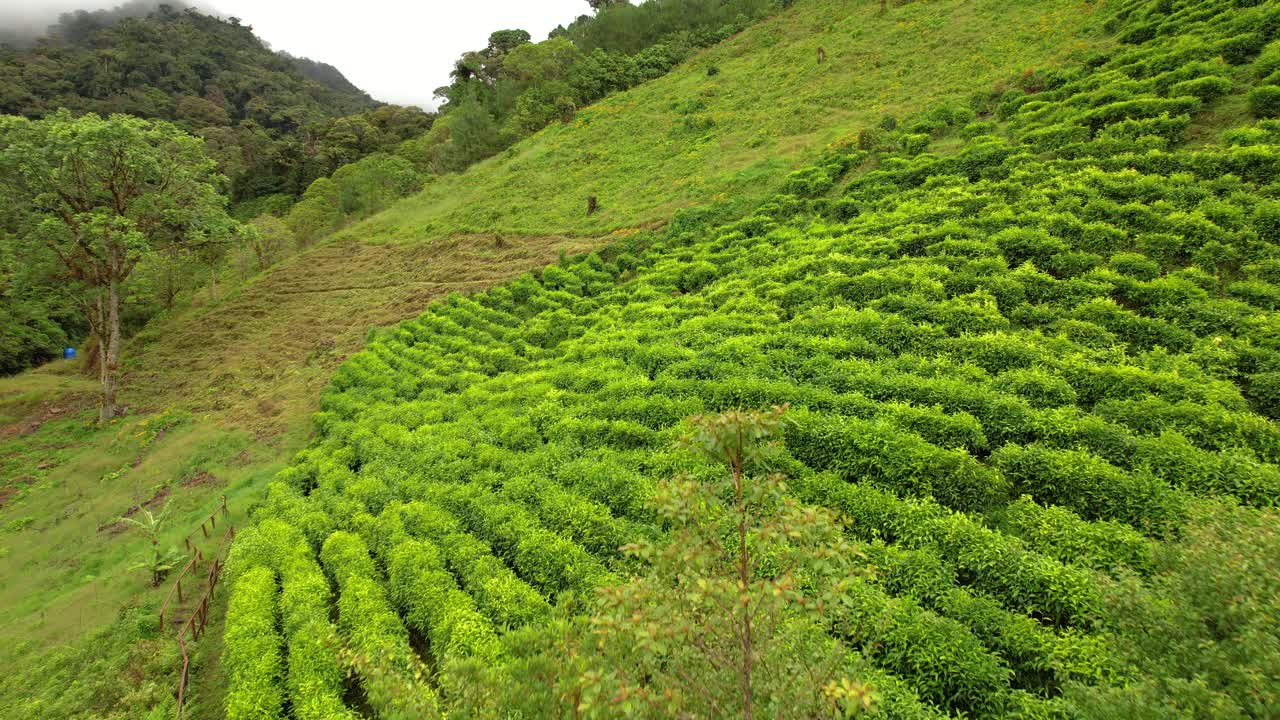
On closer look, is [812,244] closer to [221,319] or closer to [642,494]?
[642,494]

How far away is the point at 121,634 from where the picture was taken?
12.2m

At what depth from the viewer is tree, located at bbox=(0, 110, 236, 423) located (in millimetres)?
22016

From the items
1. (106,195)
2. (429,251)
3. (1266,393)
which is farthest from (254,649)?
(429,251)

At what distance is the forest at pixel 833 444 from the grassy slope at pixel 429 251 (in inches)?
67.8

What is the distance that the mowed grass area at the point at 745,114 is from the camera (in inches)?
1235

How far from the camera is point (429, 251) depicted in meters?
37.4

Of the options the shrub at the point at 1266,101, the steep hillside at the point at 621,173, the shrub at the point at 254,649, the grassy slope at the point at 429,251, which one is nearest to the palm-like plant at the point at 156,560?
the grassy slope at the point at 429,251

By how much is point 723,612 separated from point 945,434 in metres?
8.62

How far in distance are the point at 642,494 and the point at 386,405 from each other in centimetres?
1336

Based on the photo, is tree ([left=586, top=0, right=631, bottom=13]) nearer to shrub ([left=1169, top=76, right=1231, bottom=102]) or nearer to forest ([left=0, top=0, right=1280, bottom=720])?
forest ([left=0, top=0, right=1280, bottom=720])

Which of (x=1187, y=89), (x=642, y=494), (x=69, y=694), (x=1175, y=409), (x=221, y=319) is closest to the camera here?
(x=1175, y=409)

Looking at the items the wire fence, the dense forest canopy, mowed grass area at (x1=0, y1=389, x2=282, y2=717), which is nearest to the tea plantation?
the wire fence

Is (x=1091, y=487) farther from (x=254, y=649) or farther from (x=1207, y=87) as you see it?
(x=1207, y=87)

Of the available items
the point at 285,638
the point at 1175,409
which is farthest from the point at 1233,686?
the point at 285,638
